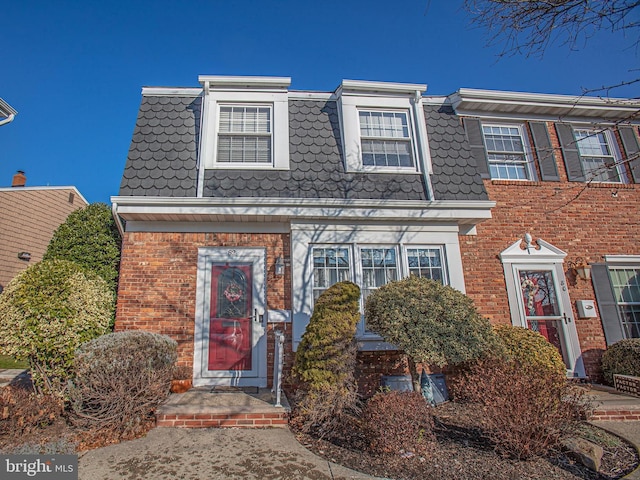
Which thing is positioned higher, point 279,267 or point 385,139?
point 385,139

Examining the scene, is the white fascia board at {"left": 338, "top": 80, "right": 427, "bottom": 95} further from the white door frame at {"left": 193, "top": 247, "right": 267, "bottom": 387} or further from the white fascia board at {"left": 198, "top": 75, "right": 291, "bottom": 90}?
the white door frame at {"left": 193, "top": 247, "right": 267, "bottom": 387}

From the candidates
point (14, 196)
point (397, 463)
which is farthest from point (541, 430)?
point (14, 196)

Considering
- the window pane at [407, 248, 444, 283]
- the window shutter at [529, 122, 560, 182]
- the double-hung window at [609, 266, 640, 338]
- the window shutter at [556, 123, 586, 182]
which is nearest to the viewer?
the window pane at [407, 248, 444, 283]

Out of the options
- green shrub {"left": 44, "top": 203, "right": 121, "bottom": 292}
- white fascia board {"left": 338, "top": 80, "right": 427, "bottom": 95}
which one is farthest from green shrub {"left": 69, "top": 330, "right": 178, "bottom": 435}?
white fascia board {"left": 338, "top": 80, "right": 427, "bottom": 95}

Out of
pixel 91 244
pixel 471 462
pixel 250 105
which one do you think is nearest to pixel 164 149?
pixel 250 105

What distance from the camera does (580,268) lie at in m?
7.19

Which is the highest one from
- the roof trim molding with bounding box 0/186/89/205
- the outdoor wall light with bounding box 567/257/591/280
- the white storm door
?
the roof trim molding with bounding box 0/186/89/205

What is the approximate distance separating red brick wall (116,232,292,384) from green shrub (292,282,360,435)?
1440 mm

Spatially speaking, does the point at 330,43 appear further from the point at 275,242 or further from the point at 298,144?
the point at 275,242

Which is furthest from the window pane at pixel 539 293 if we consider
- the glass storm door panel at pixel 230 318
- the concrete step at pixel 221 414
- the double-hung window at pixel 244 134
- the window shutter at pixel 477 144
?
the double-hung window at pixel 244 134

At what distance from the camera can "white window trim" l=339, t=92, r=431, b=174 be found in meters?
6.96

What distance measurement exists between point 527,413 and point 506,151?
5.98m

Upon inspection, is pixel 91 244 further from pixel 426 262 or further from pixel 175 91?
pixel 426 262

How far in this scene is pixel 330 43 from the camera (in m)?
7.66
